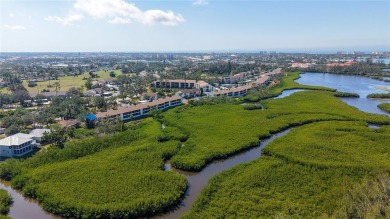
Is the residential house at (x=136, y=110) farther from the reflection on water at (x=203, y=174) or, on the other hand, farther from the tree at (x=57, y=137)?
the reflection on water at (x=203, y=174)

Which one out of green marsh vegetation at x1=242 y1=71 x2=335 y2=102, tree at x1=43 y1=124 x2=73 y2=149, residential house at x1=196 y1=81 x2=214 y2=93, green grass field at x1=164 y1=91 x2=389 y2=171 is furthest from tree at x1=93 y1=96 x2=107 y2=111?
green marsh vegetation at x1=242 y1=71 x2=335 y2=102

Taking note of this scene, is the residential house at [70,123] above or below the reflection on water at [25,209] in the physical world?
above

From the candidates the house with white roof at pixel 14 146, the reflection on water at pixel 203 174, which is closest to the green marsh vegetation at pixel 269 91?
the reflection on water at pixel 203 174

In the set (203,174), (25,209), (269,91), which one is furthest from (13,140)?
(269,91)

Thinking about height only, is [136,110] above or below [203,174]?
above

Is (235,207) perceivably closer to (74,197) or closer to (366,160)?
(74,197)

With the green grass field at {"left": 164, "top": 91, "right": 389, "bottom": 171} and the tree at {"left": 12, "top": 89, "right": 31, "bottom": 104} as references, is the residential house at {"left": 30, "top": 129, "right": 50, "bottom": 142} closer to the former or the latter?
the green grass field at {"left": 164, "top": 91, "right": 389, "bottom": 171}

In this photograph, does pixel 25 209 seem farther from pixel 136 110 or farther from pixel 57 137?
pixel 136 110

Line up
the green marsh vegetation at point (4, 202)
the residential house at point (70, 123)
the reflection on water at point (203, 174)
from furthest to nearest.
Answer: the residential house at point (70, 123) < the reflection on water at point (203, 174) < the green marsh vegetation at point (4, 202)

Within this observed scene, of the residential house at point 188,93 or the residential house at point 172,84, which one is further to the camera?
the residential house at point 172,84
